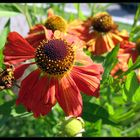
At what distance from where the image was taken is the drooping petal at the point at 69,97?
651mm

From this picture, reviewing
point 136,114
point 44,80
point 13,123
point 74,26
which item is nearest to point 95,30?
point 74,26

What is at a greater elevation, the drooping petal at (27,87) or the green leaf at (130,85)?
the drooping petal at (27,87)

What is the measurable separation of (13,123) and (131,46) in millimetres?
967

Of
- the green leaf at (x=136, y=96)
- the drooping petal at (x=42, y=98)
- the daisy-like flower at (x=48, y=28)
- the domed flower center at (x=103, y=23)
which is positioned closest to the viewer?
the drooping petal at (x=42, y=98)

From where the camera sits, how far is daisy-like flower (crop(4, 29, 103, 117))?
0.66 meters

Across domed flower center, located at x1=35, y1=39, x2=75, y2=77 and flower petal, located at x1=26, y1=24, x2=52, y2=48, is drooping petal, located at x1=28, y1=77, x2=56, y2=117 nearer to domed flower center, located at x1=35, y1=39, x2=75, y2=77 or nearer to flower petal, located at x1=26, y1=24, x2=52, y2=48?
domed flower center, located at x1=35, y1=39, x2=75, y2=77

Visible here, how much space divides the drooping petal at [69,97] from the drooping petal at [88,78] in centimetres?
1

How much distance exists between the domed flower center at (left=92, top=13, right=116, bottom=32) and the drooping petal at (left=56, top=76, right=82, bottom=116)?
1.05 feet

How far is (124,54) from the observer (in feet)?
2.96

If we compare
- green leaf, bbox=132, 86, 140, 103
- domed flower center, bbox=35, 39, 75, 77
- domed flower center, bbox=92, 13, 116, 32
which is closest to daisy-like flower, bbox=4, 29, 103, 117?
domed flower center, bbox=35, 39, 75, 77

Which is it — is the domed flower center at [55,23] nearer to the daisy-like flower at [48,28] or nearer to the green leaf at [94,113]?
the daisy-like flower at [48,28]

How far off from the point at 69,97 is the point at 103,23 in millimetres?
368

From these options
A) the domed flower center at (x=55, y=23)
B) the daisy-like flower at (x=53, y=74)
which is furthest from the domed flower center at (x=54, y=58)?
the domed flower center at (x=55, y=23)

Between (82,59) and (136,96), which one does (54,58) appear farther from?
(136,96)
